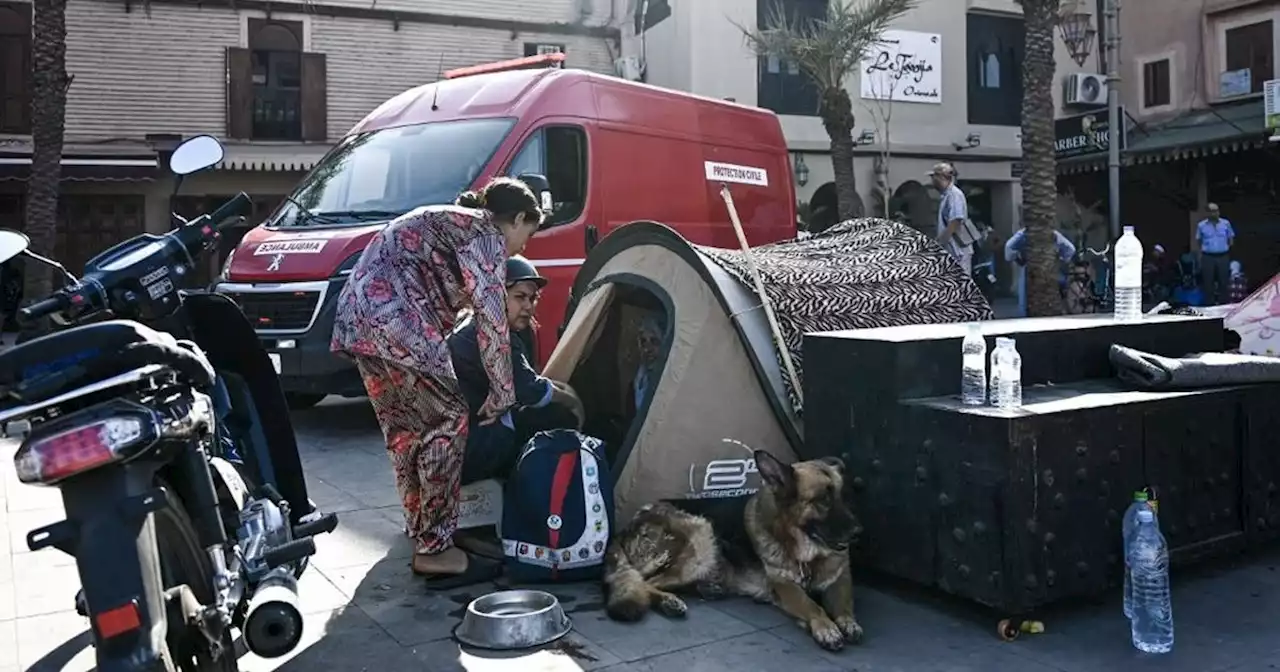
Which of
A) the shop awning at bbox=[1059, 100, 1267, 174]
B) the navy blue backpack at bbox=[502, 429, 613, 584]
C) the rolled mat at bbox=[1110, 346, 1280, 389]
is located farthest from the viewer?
the shop awning at bbox=[1059, 100, 1267, 174]

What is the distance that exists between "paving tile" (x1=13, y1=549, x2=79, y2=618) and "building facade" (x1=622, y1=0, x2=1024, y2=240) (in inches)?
701

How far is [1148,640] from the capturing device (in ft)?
12.2

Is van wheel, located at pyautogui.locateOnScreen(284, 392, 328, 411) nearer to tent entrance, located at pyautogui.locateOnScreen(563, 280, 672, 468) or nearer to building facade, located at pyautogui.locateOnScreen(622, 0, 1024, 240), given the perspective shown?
tent entrance, located at pyautogui.locateOnScreen(563, 280, 672, 468)

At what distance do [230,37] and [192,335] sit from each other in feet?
61.0

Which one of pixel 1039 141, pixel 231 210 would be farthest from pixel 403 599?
pixel 1039 141

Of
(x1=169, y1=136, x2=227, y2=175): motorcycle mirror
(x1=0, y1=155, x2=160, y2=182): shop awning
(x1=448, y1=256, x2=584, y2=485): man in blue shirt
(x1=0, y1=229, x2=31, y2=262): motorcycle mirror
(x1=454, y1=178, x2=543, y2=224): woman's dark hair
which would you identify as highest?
(x1=0, y1=155, x2=160, y2=182): shop awning

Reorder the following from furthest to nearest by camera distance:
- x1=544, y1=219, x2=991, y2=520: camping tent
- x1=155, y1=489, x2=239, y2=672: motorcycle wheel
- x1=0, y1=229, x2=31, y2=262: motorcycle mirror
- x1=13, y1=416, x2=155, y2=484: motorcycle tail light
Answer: x1=544, y1=219, x2=991, y2=520: camping tent → x1=0, y1=229, x2=31, y2=262: motorcycle mirror → x1=155, y1=489, x2=239, y2=672: motorcycle wheel → x1=13, y1=416, x2=155, y2=484: motorcycle tail light

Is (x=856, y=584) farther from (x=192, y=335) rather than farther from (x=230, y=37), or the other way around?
(x=230, y=37)

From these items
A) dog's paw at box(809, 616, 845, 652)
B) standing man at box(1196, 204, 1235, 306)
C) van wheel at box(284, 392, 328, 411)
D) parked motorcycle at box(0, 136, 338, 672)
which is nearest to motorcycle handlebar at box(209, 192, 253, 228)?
parked motorcycle at box(0, 136, 338, 672)

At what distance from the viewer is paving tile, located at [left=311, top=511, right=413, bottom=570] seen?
4906 mm

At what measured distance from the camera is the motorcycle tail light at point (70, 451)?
2373 millimetres

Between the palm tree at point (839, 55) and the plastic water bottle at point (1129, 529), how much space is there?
16.5 meters

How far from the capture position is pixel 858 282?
5758 millimetres

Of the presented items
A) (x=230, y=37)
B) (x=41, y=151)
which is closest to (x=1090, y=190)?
(x=230, y=37)
